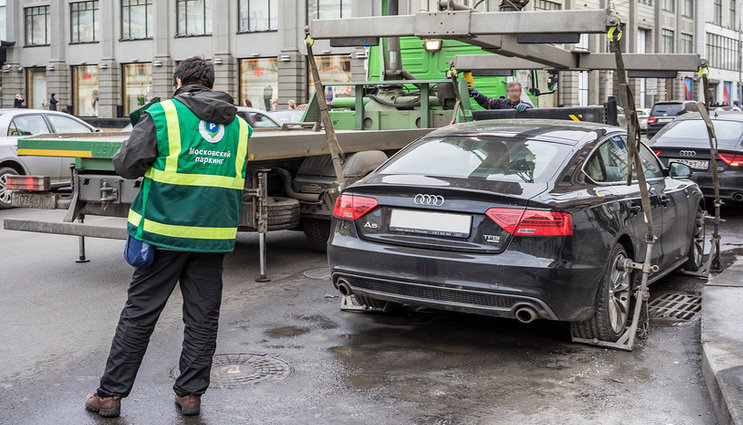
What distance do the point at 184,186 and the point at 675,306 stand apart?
172 inches

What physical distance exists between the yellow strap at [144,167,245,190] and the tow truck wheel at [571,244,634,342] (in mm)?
2500

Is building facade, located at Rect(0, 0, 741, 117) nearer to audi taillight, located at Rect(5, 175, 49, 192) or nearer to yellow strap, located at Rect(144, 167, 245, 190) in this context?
audi taillight, located at Rect(5, 175, 49, 192)

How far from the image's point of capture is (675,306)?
712cm

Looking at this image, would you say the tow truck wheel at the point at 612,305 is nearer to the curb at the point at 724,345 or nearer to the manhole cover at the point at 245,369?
the curb at the point at 724,345

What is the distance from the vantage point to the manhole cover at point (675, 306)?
Result: 6.82 meters

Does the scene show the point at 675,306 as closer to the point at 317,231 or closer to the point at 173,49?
the point at 317,231

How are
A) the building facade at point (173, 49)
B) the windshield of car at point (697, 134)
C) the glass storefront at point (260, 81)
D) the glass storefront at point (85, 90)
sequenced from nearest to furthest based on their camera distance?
the windshield of car at point (697, 134) < the building facade at point (173, 49) < the glass storefront at point (260, 81) < the glass storefront at point (85, 90)

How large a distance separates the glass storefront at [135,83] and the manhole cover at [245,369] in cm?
4315

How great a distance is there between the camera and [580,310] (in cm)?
Answer: 549

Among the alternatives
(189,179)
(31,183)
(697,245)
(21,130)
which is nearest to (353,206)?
(189,179)

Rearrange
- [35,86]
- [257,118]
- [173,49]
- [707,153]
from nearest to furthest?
[707,153]
[257,118]
[173,49]
[35,86]

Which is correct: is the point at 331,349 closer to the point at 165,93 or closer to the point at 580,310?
the point at 580,310

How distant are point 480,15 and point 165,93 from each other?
42117mm

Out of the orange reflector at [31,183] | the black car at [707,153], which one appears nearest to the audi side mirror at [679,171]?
the black car at [707,153]
